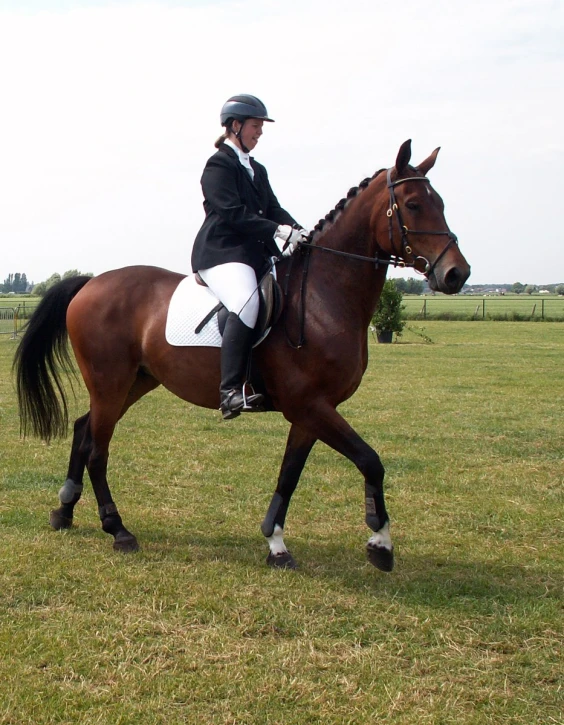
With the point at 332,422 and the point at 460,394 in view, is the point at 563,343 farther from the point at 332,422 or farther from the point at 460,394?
the point at 332,422

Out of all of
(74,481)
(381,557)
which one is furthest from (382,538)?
(74,481)

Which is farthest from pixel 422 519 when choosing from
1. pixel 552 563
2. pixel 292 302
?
pixel 292 302

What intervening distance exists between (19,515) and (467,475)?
435cm

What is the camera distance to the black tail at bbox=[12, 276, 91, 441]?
6.64m

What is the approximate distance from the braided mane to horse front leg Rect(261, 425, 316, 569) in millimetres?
1388

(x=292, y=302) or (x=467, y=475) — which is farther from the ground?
(x=292, y=302)

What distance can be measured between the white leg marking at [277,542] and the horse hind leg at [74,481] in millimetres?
1702

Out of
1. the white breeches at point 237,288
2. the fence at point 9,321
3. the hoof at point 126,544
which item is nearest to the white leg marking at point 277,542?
the hoof at point 126,544

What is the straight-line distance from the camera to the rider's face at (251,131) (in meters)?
5.39

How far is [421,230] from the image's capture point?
4820mm

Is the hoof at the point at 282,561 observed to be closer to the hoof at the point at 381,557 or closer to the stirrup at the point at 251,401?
the hoof at the point at 381,557

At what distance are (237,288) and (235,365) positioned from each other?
1.69ft

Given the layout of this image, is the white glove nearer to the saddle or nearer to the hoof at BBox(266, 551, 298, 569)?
the saddle

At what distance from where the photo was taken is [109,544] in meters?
5.83
